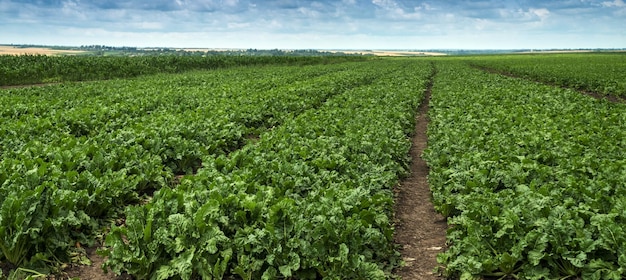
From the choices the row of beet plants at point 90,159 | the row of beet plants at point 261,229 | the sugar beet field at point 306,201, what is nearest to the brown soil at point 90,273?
the sugar beet field at point 306,201

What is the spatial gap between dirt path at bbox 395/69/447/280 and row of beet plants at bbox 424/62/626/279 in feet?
0.93

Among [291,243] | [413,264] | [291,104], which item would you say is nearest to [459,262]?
[413,264]

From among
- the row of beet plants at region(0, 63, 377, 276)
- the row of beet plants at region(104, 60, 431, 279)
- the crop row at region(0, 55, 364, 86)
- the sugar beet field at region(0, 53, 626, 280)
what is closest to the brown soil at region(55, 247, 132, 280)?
the sugar beet field at region(0, 53, 626, 280)

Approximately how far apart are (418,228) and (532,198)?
6.70 ft

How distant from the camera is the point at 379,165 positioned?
9.67 metres

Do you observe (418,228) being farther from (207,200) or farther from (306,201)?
(207,200)

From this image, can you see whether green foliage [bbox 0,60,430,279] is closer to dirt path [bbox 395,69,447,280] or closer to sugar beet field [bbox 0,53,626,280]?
sugar beet field [bbox 0,53,626,280]

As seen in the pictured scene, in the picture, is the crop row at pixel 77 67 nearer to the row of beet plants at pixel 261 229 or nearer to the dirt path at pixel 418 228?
the row of beet plants at pixel 261 229

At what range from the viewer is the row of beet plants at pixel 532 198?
18.1ft

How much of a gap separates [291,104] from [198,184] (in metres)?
12.3

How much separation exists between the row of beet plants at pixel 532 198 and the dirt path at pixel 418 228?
0.28m

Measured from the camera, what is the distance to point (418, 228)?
799 centimetres

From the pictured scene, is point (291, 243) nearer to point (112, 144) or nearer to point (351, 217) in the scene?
point (351, 217)

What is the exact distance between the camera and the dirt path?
6.49 m
